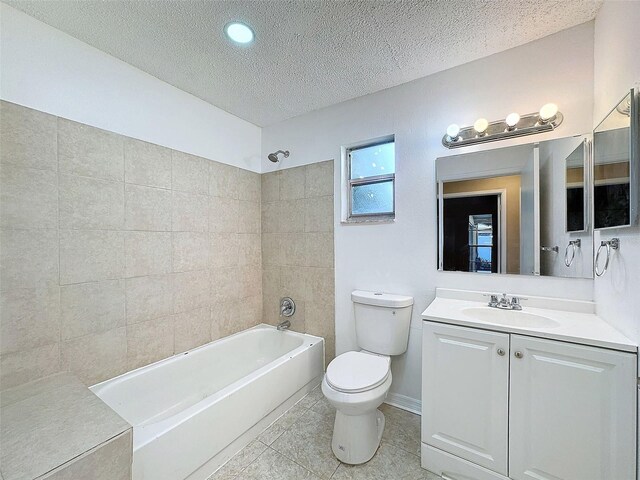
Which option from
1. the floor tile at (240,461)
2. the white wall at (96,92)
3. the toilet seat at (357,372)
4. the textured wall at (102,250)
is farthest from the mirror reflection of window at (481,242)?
the white wall at (96,92)

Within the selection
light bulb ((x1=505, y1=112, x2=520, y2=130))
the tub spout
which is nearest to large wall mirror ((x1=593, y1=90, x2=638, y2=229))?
light bulb ((x1=505, y1=112, x2=520, y2=130))

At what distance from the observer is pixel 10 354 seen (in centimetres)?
131

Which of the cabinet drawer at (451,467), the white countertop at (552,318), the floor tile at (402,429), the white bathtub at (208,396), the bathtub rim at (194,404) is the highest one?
the white countertop at (552,318)

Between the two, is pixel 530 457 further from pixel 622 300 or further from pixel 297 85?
pixel 297 85

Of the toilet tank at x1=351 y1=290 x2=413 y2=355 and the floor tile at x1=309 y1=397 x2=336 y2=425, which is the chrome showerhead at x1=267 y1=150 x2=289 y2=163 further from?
the floor tile at x1=309 y1=397 x2=336 y2=425

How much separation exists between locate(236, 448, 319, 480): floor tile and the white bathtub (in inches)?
6.5

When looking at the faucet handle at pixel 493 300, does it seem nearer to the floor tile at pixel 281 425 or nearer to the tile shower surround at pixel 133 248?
the tile shower surround at pixel 133 248

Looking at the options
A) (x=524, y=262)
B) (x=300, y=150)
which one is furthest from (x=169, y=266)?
(x=524, y=262)

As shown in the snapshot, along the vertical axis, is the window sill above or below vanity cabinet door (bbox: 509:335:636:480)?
above

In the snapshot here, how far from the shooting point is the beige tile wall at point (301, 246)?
2.31m

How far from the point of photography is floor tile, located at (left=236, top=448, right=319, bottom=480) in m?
1.40

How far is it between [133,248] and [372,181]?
5.90 ft

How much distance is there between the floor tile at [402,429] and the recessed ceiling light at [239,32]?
2.55 m

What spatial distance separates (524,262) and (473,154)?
0.74 metres
